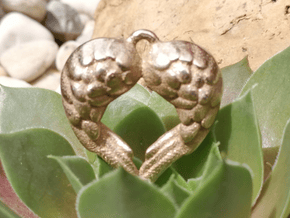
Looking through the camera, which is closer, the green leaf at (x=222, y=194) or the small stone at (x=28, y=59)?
the green leaf at (x=222, y=194)

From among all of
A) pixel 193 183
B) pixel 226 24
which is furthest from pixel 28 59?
pixel 193 183

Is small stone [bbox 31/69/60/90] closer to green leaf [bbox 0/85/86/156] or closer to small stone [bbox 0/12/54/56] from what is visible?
small stone [bbox 0/12/54/56]

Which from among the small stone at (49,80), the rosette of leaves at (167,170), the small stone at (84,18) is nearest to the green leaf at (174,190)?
the rosette of leaves at (167,170)

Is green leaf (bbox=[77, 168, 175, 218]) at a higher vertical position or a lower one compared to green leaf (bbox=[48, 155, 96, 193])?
higher

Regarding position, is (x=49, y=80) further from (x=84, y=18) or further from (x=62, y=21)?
(x=84, y=18)

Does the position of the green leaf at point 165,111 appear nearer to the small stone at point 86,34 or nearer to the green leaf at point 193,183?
the green leaf at point 193,183

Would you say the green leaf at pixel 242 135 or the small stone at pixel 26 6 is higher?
the green leaf at pixel 242 135

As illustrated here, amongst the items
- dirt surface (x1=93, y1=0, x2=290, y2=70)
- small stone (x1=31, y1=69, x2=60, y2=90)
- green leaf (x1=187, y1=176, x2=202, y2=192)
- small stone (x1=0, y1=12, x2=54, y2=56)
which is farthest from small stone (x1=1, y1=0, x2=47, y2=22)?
green leaf (x1=187, y1=176, x2=202, y2=192)

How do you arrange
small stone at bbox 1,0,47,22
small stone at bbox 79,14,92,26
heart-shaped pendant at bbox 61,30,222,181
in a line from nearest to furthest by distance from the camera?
heart-shaped pendant at bbox 61,30,222,181 → small stone at bbox 1,0,47,22 → small stone at bbox 79,14,92,26
